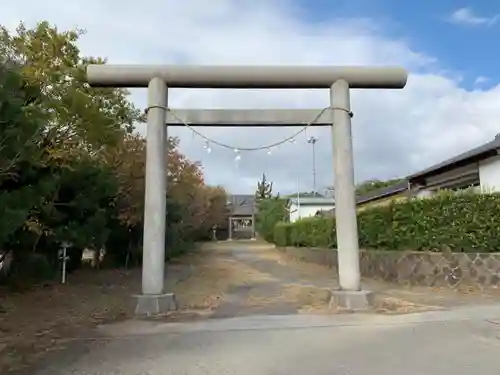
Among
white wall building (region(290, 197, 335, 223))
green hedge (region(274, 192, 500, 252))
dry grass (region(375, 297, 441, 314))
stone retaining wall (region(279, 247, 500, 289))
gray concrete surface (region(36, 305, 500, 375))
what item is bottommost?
gray concrete surface (region(36, 305, 500, 375))

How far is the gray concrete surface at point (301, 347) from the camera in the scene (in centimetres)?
494

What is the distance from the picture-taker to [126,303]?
9.91 metres

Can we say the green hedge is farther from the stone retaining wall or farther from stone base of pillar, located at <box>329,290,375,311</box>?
stone base of pillar, located at <box>329,290,375,311</box>

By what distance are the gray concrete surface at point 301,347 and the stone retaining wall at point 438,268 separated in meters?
3.44

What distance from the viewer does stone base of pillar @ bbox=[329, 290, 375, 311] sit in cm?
876

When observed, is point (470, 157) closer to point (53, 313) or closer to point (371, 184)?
point (53, 313)

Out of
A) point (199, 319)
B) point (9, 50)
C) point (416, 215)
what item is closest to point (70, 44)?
point (9, 50)

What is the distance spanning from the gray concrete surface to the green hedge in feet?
13.0

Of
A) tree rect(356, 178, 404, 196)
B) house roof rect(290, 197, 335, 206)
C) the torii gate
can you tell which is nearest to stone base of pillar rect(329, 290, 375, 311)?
the torii gate

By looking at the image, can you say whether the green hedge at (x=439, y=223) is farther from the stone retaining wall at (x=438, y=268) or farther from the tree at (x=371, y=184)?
the tree at (x=371, y=184)

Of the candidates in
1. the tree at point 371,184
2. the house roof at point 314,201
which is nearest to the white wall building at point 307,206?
the house roof at point 314,201

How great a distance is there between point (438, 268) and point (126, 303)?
7280mm

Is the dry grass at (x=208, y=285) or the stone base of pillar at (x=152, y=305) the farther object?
the dry grass at (x=208, y=285)

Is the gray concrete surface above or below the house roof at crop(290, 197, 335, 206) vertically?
below
